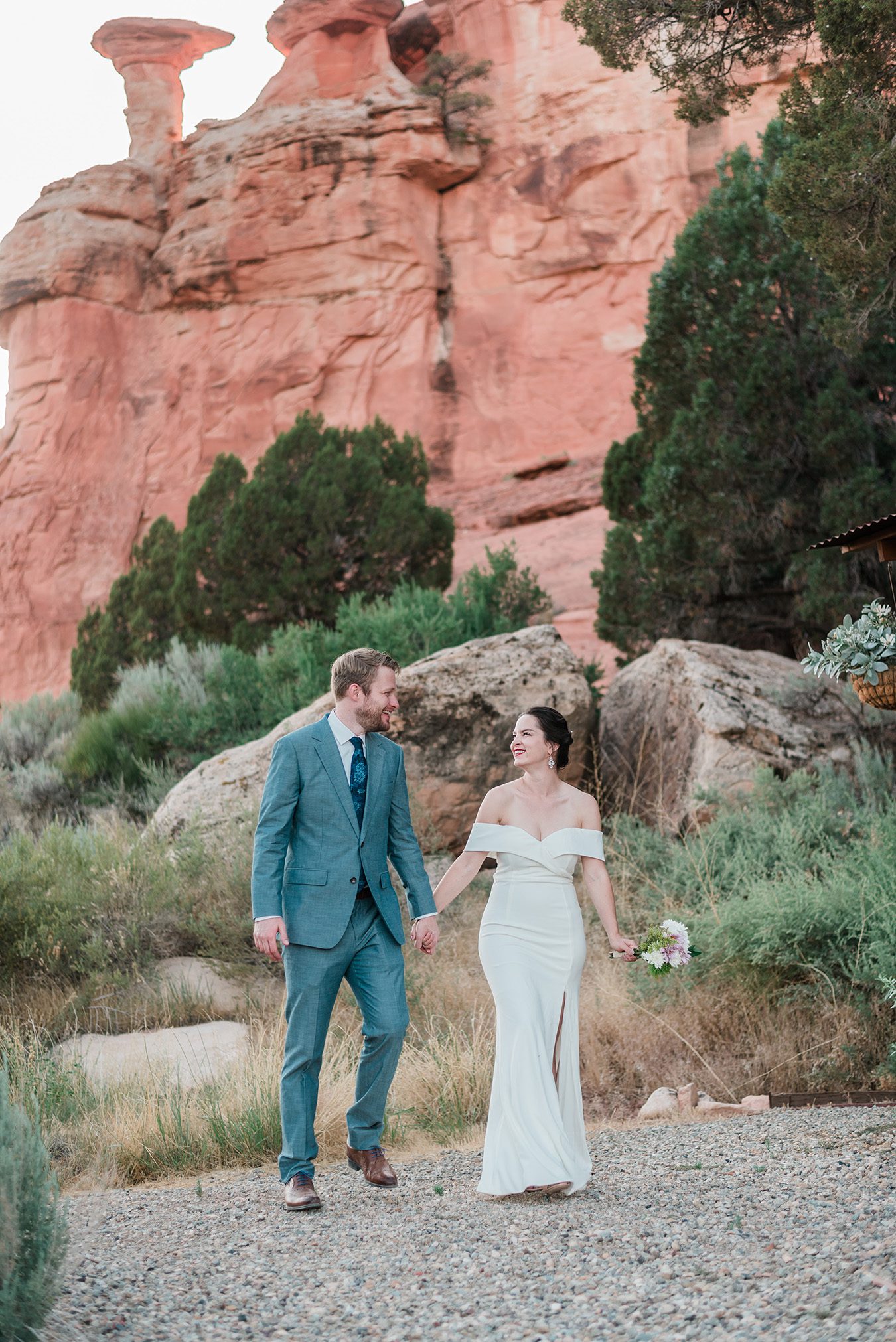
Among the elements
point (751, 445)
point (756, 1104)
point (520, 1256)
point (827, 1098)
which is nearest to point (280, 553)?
point (751, 445)

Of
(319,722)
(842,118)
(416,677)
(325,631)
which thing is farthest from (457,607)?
(319,722)

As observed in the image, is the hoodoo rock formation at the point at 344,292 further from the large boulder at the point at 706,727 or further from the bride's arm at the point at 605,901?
the bride's arm at the point at 605,901

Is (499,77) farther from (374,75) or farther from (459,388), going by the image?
(459,388)

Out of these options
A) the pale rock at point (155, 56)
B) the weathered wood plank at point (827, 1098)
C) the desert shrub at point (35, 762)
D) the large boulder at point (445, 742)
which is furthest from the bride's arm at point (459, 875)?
the pale rock at point (155, 56)

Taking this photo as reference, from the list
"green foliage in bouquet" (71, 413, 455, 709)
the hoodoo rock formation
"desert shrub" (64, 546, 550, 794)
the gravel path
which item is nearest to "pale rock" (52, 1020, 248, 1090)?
the gravel path

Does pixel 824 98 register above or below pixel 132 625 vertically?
above

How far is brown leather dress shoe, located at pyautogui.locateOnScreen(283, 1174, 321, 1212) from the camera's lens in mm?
4375

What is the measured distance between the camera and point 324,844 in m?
4.65

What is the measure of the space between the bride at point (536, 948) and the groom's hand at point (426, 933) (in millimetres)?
88

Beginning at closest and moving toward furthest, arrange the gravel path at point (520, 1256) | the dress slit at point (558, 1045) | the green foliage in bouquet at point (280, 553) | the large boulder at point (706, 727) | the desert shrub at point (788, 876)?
the gravel path at point (520, 1256), the dress slit at point (558, 1045), the desert shrub at point (788, 876), the large boulder at point (706, 727), the green foliage in bouquet at point (280, 553)

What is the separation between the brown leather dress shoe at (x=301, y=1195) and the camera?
4.38 m

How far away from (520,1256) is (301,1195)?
1.00 metres

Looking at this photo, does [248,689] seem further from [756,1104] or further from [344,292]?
[344,292]

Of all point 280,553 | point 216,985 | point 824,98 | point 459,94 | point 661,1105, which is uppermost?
point 459,94
